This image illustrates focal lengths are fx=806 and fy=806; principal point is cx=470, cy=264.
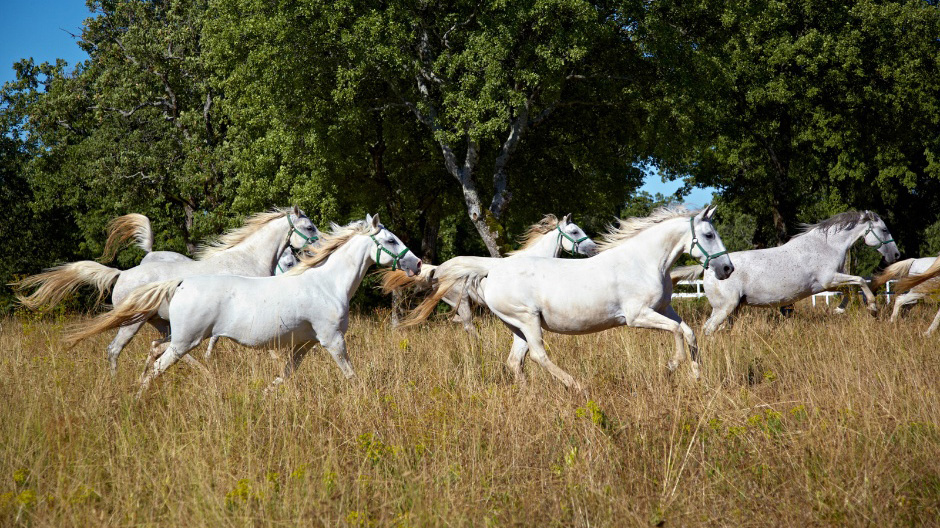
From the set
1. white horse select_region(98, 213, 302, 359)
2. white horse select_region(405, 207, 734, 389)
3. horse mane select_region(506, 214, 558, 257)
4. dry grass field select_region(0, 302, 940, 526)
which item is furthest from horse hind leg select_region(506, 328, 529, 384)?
horse mane select_region(506, 214, 558, 257)

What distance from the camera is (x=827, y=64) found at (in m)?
26.2

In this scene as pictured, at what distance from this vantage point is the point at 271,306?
7.41 meters

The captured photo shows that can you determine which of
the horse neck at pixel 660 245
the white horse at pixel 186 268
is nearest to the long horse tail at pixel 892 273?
the horse neck at pixel 660 245

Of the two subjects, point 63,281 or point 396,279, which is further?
point 396,279

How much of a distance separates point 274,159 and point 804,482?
18.3 meters

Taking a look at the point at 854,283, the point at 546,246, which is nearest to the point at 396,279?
the point at 546,246

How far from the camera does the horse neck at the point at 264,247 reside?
10820 millimetres

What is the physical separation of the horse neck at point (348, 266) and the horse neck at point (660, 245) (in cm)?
255

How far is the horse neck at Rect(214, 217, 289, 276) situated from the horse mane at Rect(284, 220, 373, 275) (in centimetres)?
250

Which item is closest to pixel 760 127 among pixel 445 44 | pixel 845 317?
pixel 445 44

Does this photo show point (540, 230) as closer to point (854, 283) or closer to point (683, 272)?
point (683, 272)

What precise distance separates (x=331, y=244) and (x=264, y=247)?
2.95m

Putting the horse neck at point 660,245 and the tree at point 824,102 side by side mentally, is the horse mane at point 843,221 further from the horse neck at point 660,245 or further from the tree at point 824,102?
the tree at point 824,102

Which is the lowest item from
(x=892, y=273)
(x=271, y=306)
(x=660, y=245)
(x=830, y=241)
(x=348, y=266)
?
(x=892, y=273)
